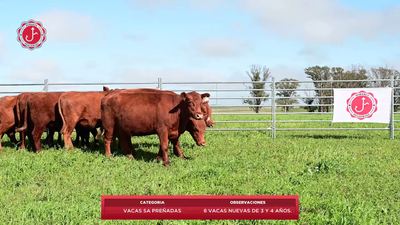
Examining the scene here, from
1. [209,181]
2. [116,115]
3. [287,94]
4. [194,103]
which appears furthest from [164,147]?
[287,94]

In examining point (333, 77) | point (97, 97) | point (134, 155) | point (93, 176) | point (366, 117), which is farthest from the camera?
point (333, 77)

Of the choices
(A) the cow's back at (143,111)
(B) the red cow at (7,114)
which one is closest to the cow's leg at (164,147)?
(A) the cow's back at (143,111)

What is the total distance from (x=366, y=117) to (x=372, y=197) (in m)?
7.14

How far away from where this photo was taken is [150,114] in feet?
24.8

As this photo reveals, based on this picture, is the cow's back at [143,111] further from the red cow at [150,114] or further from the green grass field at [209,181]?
the green grass field at [209,181]

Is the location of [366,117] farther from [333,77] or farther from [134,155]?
[333,77]

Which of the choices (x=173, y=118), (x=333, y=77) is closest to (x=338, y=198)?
(x=173, y=118)

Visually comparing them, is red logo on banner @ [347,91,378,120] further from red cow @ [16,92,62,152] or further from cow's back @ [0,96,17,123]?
cow's back @ [0,96,17,123]

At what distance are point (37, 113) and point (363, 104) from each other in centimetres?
938

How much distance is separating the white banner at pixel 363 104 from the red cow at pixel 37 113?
26.8 feet

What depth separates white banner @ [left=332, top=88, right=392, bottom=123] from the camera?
11695 millimetres

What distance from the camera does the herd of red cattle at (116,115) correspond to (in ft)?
24.5

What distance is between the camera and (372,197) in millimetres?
5191

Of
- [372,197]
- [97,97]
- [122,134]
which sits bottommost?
[372,197]
